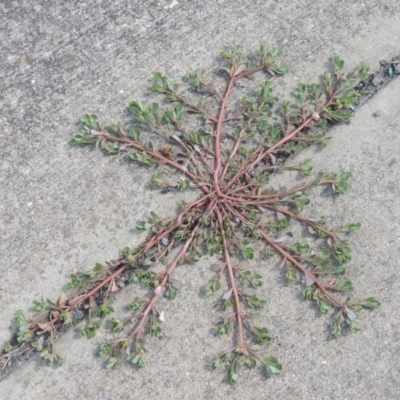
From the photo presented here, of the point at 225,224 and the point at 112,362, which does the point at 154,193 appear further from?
the point at 112,362

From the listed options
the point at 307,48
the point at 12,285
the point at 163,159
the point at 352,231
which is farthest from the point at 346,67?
the point at 12,285

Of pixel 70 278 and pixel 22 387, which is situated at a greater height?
pixel 70 278

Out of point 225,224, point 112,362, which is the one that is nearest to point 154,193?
point 225,224

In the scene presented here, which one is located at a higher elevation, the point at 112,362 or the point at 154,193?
the point at 154,193

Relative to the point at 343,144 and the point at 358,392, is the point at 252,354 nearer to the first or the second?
the point at 358,392
